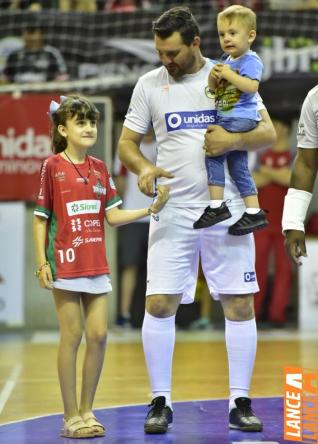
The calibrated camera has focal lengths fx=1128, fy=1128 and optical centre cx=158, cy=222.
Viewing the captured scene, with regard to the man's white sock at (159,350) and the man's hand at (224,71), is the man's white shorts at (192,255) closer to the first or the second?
the man's white sock at (159,350)

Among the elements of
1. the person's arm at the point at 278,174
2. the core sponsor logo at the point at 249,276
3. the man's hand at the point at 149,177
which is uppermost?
the man's hand at the point at 149,177

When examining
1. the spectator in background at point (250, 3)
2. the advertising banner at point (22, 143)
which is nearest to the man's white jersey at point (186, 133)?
the advertising banner at point (22, 143)

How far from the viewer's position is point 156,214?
254 inches

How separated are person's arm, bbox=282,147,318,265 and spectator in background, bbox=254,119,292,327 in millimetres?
7010

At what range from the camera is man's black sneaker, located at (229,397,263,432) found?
6203 mm

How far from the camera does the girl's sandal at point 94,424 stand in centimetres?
611

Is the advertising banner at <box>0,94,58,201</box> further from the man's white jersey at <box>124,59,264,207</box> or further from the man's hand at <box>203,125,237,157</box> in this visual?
the man's hand at <box>203,125,237,157</box>

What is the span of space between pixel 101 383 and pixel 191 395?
94 centimetres

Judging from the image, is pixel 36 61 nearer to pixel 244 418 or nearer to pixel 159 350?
pixel 159 350

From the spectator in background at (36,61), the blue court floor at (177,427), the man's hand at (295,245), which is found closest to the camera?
the man's hand at (295,245)

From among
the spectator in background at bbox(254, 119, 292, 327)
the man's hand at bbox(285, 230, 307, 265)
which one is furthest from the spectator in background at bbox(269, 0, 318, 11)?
the man's hand at bbox(285, 230, 307, 265)

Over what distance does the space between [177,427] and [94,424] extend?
0.52m

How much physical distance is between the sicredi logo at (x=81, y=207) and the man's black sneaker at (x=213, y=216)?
0.59m

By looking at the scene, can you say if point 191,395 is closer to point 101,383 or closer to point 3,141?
point 101,383
